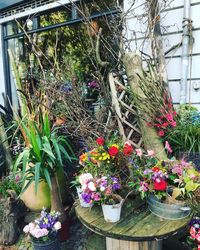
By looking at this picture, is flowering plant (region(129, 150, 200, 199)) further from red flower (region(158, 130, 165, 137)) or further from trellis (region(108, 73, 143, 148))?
trellis (region(108, 73, 143, 148))

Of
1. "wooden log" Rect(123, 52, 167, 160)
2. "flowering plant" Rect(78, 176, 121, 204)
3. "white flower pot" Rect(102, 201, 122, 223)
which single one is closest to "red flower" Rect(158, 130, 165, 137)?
"wooden log" Rect(123, 52, 167, 160)

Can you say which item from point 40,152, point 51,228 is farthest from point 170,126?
point 51,228

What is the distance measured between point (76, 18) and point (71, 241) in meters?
3.31

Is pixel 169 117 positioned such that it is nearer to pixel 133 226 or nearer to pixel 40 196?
pixel 133 226

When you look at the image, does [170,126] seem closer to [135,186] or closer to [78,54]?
[135,186]

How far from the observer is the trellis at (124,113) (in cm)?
291

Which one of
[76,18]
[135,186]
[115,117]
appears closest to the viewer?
[135,186]

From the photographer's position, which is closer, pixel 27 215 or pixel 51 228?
pixel 51 228

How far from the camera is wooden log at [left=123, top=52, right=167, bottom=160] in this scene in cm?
264

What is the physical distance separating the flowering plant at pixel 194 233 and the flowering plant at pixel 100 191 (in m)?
0.69

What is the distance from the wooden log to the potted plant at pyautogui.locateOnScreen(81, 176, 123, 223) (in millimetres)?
822

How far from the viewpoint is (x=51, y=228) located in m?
2.42

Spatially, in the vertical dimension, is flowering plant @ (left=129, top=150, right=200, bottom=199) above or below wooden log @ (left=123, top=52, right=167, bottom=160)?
below

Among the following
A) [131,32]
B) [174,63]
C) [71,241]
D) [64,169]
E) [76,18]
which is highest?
[76,18]
